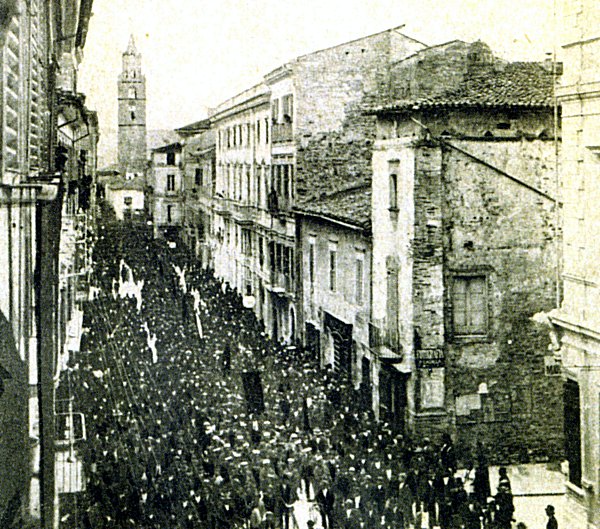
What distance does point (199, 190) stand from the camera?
2288cm

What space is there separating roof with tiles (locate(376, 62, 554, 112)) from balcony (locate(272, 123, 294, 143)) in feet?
15.3

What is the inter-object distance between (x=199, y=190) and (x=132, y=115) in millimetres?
4234

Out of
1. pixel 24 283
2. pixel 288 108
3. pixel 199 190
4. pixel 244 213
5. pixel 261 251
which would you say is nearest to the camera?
pixel 24 283

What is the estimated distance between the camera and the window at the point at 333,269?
17.1 metres

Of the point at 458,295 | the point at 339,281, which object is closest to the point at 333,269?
the point at 339,281

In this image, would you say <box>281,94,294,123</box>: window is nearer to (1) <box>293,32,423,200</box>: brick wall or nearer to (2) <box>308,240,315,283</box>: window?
(1) <box>293,32,423,200</box>: brick wall

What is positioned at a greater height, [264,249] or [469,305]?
[264,249]

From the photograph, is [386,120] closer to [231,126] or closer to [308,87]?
[308,87]

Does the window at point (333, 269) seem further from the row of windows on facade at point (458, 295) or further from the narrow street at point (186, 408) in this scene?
the narrow street at point (186, 408)

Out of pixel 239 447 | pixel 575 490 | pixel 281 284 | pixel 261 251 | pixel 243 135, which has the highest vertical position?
pixel 243 135

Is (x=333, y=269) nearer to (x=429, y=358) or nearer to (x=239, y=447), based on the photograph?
(x=429, y=358)

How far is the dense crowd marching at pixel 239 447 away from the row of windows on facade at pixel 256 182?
2.52 m

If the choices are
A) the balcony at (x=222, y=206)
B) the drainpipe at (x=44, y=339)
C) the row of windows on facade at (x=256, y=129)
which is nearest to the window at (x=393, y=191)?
the row of windows on facade at (x=256, y=129)

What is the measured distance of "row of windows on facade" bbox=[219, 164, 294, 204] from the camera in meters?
19.5
